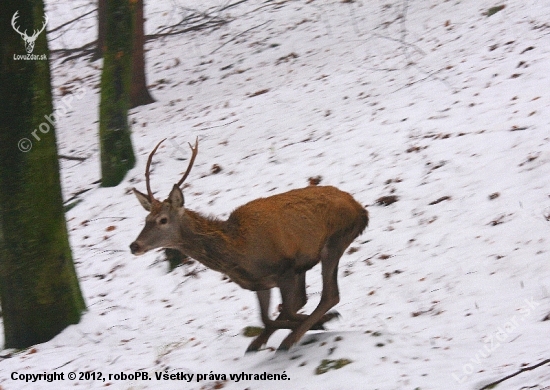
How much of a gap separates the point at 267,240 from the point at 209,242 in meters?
0.53

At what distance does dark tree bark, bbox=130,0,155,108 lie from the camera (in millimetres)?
16094

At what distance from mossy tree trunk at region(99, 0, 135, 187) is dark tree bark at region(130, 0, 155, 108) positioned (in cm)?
320

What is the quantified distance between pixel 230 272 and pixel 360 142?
5424 millimetres

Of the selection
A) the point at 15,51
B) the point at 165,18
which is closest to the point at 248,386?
the point at 15,51

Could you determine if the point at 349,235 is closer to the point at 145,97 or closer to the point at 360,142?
the point at 360,142

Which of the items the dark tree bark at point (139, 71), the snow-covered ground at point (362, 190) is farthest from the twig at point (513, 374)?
the dark tree bark at point (139, 71)

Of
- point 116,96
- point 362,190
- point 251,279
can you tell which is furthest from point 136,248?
point 116,96

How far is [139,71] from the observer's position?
16625mm

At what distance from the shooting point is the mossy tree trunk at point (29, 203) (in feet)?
26.3

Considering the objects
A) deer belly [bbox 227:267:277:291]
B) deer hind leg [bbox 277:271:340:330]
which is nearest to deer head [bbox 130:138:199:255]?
deer belly [bbox 227:267:277:291]

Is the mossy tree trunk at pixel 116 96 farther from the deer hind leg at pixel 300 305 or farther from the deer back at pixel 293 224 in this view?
the deer hind leg at pixel 300 305

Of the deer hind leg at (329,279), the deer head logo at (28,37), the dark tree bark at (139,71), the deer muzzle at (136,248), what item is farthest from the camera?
the dark tree bark at (139,71)

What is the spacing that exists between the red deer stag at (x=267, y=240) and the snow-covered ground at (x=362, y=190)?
1.44ft

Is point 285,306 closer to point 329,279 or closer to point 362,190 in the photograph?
point 329,279
